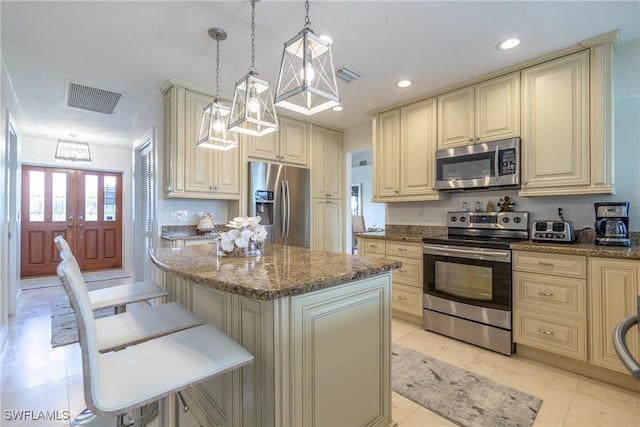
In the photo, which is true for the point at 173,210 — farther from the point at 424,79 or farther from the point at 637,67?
the point at 637,67

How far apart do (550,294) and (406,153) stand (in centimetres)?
197

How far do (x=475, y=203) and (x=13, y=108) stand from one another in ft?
17.3

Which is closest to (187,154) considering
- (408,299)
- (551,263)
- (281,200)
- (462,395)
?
(281,200)

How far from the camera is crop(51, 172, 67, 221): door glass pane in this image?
5688mm

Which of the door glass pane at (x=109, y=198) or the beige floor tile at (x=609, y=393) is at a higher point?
the door glass pane at (x=109, y=198)

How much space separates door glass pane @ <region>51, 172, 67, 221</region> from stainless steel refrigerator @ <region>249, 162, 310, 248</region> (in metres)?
4.60

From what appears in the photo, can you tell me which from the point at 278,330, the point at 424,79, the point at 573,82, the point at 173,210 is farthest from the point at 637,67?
the point at 173,210

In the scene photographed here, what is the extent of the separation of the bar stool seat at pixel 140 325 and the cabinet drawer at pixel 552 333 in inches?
97.4

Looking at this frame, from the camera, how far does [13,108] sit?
133 inches

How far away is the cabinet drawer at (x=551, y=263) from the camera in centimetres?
218

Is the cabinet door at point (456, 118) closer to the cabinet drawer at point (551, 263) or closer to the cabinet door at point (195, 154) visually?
the cabinet drawer at point (551, 263)

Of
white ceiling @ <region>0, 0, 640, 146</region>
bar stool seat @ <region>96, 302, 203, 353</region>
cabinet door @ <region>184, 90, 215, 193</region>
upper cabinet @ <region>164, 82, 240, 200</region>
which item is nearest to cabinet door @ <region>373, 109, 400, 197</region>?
white ceiling @ <region>0, 0, 640, 146</region>

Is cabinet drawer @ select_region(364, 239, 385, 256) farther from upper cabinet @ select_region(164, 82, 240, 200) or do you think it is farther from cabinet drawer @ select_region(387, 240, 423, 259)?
upper cabinet @ select_region(164, 82, 240, 200)

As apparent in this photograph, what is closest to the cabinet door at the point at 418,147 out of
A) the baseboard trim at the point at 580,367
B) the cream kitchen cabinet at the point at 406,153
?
the cream kitchen cabinet at the point at 406,153
